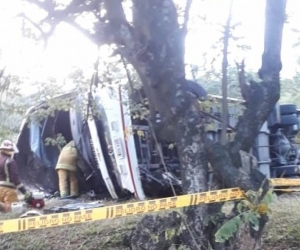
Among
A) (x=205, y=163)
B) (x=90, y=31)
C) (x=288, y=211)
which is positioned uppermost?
(x=90, y=31)

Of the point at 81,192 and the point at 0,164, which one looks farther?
the point at 81,192

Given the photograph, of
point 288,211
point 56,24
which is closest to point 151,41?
point 56,24

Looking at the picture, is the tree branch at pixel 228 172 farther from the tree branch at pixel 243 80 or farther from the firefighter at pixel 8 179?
the firefighter at pixel 8 179

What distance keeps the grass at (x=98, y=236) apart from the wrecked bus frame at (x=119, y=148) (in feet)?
3.42

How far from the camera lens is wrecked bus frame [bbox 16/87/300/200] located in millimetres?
8133

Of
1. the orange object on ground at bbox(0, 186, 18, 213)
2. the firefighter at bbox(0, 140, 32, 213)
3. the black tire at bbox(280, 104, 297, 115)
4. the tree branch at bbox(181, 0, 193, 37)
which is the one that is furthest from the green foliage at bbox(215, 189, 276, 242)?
the black tire at bbox(280, 104, 297, 115)

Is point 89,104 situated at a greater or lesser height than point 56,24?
lesser

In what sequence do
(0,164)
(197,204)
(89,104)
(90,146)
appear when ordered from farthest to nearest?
1. (90,146)
2. (0,164)
3. (89,104)
4. (197,204)

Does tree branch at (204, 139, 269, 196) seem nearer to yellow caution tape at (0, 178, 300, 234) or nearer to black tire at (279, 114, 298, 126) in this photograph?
yellow caution tape at (0, 178, 300, 234)

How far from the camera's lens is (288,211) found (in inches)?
282

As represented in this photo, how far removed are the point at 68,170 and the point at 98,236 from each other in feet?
10.8

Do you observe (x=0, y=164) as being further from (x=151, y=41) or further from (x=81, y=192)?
(x=151, y=41)

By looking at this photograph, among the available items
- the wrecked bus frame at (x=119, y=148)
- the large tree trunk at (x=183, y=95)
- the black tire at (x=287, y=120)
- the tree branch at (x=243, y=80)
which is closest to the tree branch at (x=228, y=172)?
the large tree trunk at (x=183, y=95)

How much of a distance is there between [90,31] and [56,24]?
0.39m
